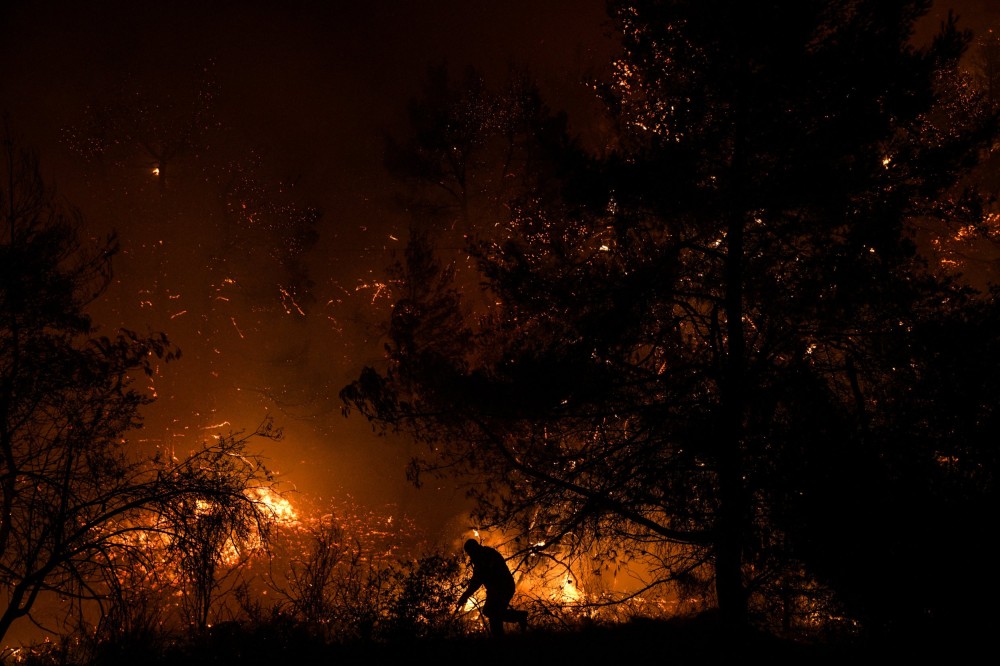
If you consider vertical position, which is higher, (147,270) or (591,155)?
(147,270)

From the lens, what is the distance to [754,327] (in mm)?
7551

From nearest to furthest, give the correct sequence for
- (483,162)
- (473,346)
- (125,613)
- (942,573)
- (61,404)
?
(942,573), (125,613), (61,404), (473,346), (483,162)

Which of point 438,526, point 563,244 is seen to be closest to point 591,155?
point 563,244

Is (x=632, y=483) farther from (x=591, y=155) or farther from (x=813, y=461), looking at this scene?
(x=591, y=155)

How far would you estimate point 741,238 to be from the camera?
22.4 feet

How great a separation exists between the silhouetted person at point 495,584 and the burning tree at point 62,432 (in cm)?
249

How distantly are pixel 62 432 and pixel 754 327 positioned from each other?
25.7ft

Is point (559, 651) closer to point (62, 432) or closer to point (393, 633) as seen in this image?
point (393, 633)

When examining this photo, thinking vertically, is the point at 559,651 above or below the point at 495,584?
below

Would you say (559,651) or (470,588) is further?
(470,588)

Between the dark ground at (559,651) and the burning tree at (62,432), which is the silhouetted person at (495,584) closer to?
the dark ground at (559,651)

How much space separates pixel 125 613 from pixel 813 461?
6454 mm

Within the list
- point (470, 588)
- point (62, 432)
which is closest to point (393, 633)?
point (470, 588)

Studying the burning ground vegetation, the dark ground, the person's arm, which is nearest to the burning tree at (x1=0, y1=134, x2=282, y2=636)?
the burning ground vegetation
